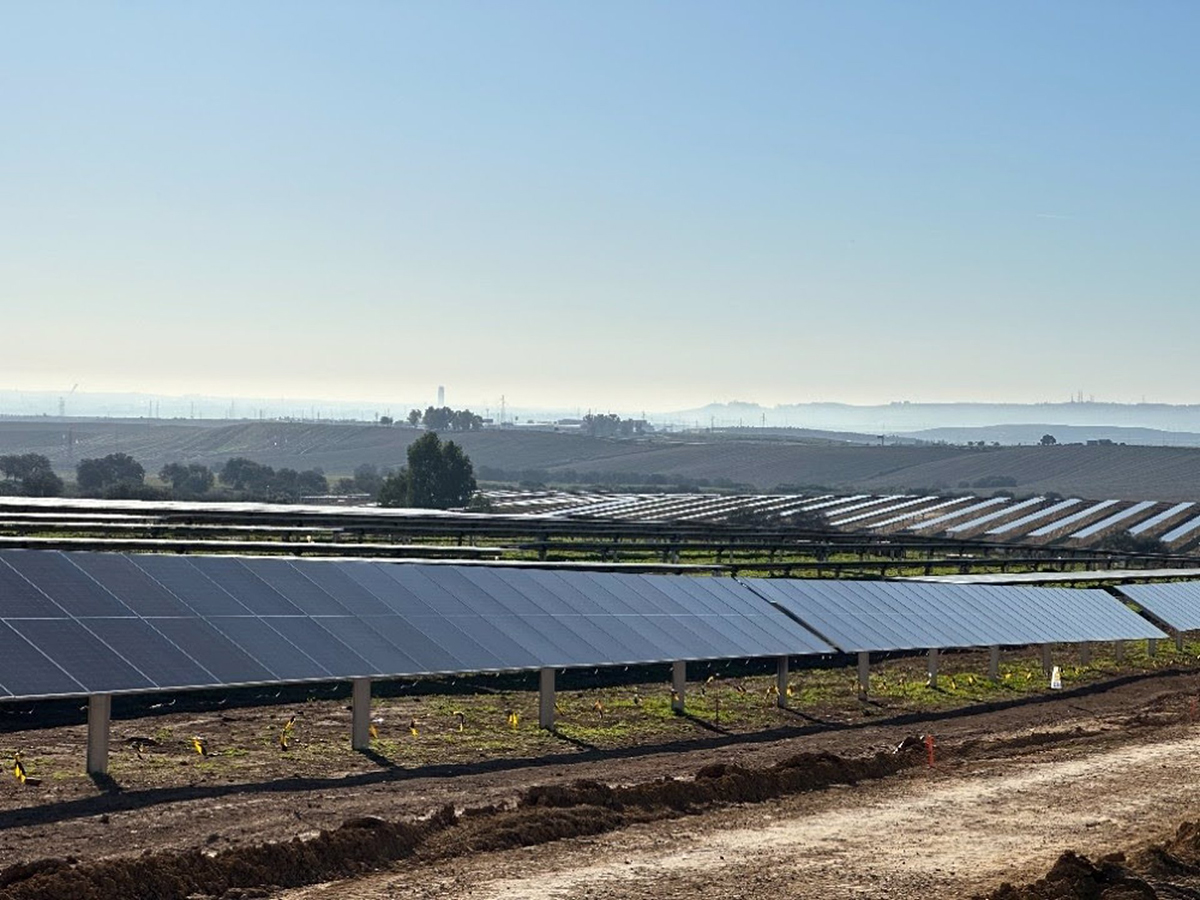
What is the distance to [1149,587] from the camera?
61.6 meters

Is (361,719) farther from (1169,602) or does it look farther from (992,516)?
(992,516)

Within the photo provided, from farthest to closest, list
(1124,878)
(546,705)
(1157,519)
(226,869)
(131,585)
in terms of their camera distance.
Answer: (1157,519) < (546,705) < (131,585) < (1124,878) < (226,869)

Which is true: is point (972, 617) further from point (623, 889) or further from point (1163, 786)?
point (623, 889)

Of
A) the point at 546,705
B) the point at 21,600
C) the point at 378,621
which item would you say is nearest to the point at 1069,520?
the point at 546,705

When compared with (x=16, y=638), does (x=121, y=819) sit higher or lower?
lower

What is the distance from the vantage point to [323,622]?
1291 inches

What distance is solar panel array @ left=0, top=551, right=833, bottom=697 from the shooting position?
1119 inches

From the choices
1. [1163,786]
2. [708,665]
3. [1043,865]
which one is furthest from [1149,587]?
[1043,865]

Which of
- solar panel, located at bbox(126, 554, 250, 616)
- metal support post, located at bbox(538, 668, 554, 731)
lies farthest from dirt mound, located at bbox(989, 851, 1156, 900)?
solar panel, located at bbox(126, 554, 250, 616)

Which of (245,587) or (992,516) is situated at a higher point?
(245,587)

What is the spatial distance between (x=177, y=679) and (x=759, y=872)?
1086 cm

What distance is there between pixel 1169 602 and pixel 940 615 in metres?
17.5

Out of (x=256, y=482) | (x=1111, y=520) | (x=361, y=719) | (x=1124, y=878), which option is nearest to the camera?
(x=1124, y=878)

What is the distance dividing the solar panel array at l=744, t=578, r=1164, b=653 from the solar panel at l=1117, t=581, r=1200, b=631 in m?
2.32
